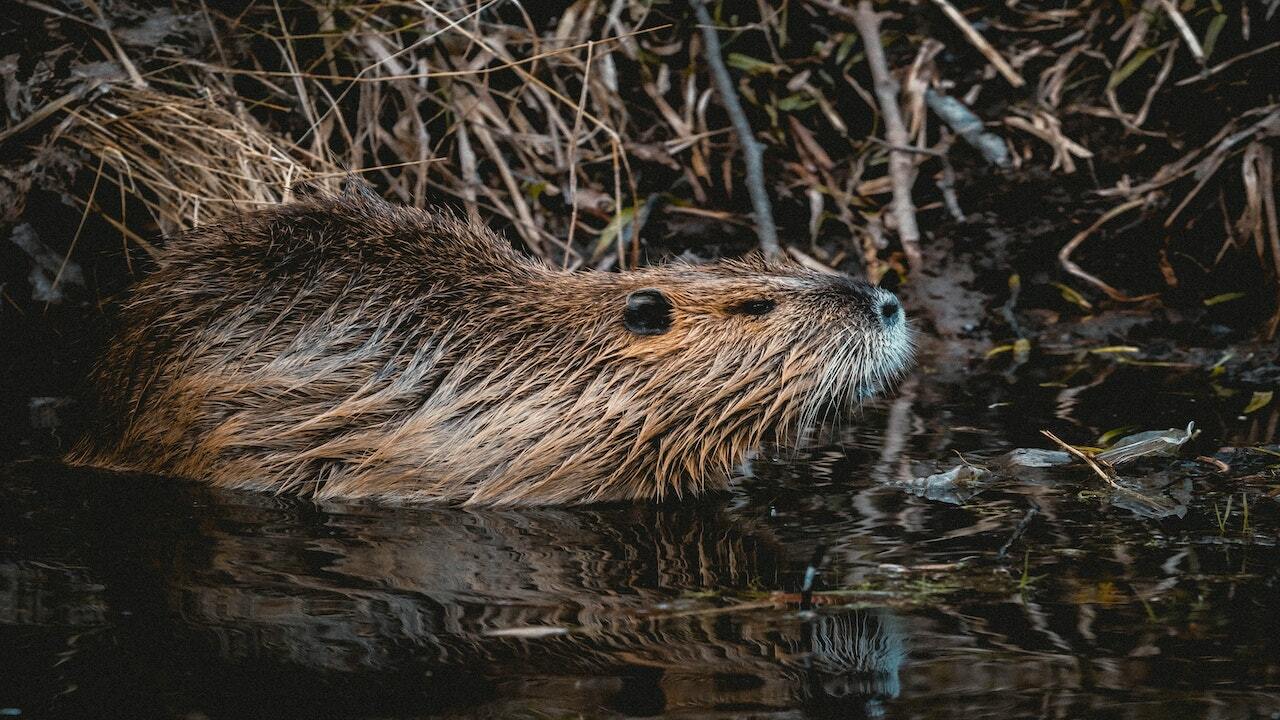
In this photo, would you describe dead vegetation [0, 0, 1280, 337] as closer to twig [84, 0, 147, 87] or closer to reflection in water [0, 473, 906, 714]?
twig [84, 0, 147, 87]

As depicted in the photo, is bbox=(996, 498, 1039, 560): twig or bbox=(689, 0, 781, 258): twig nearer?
bbox=(996, 498, 1039, 560): twig

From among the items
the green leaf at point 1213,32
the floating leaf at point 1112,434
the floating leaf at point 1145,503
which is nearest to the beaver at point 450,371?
the floating leaf at point 1112,434

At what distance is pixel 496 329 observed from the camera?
3207mm

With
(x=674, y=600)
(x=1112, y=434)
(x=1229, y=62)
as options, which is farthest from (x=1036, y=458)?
(x=1229, y=62)

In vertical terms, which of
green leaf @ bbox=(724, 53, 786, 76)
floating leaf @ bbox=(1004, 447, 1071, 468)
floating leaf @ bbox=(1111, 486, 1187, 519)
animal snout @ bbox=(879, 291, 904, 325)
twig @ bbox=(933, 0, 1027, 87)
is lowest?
floating leaf @ bbox=(1004, 447, 1071, 468)

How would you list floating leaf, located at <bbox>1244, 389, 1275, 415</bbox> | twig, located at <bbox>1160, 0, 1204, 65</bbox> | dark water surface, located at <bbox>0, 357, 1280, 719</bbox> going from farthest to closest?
twig, located at <bbox>1160, 0, 1204, 65</bbox> < floating leaf, located at <bbox>1244, 389, 1275, 415</bbox> < dark water surface, located at <bbox>0, 357, 1280, 719</bbox>

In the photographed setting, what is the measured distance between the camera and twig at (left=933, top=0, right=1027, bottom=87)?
496 cm

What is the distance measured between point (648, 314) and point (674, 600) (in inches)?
48.2

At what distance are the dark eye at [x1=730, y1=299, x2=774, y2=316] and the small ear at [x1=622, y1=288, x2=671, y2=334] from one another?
167mm

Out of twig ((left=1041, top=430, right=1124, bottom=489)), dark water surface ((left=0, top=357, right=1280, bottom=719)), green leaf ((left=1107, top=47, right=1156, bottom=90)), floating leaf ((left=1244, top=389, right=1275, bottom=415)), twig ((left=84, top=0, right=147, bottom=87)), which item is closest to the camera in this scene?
dark water surface ((left=0, top=357, right=1280, bottom=719))

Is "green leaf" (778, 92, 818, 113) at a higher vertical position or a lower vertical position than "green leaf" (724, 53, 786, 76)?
lower

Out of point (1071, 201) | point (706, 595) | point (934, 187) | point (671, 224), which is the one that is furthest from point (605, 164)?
point (706, 595)

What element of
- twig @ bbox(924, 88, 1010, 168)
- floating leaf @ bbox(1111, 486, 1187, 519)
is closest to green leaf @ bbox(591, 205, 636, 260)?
twig @ bbox(924, 88, 1010, 168)

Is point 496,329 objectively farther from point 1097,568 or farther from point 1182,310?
point 1182,310
